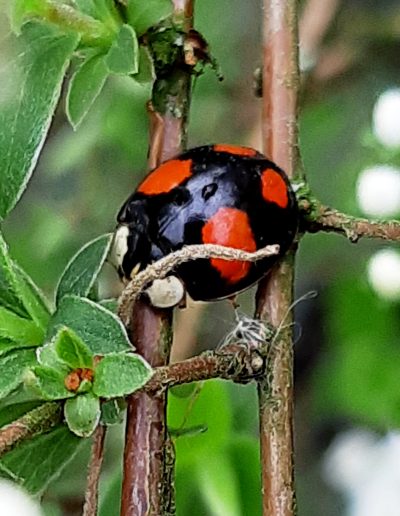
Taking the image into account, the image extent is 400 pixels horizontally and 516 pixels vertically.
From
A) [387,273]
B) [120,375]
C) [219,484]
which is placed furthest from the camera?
[387,273]

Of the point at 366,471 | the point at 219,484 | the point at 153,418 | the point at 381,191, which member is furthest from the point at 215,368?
the point at 366,471

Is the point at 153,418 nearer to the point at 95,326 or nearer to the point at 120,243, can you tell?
the point at 95,326

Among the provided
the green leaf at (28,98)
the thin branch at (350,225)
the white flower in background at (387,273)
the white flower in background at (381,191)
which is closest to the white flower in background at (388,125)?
the white flower in background at (381,191)

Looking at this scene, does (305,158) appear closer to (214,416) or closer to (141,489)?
(214,416)

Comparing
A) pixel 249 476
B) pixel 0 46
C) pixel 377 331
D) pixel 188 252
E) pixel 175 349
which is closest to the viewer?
pixel 188 252

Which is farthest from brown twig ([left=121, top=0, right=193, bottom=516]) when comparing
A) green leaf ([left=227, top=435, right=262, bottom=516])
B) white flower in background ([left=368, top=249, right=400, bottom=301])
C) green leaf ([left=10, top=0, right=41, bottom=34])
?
white flower in background ([left=368, top=249, right=400, bottom=301])

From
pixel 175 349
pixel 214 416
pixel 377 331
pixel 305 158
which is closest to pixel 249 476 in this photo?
pixel 214 416

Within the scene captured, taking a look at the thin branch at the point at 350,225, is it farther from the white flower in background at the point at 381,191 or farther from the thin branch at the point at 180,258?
the white flower in background at the point at 381,191
